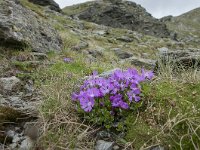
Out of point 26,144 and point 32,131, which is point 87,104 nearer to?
point 32,131

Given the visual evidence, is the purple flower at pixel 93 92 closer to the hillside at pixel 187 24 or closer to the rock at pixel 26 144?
the rock at pixel 26 144

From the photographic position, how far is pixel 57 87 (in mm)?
5641

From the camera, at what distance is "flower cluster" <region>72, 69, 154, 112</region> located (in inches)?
174

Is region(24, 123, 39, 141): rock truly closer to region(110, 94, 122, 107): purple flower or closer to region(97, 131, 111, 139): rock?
region(97, 131, 111, 139): rock

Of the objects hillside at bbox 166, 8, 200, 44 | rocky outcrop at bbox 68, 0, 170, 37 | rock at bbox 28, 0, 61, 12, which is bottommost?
hillside at bbox 166, 8, 200, 44

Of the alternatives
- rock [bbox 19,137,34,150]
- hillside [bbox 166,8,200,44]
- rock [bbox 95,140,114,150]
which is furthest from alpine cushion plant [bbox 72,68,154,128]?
hillside [bbox 166,8,200,44]

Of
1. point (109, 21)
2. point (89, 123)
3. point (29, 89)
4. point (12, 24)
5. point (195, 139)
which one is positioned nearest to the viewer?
point (195, 139)

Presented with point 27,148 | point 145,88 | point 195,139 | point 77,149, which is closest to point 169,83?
point 145,88

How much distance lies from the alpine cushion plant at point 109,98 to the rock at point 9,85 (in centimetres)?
217

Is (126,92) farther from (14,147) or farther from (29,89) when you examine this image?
(29,89)

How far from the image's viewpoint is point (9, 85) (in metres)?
6.69

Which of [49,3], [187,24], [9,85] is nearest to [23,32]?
[9,85]

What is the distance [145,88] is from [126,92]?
33cm

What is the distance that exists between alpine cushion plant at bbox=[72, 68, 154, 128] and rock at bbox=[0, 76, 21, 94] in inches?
85.3
